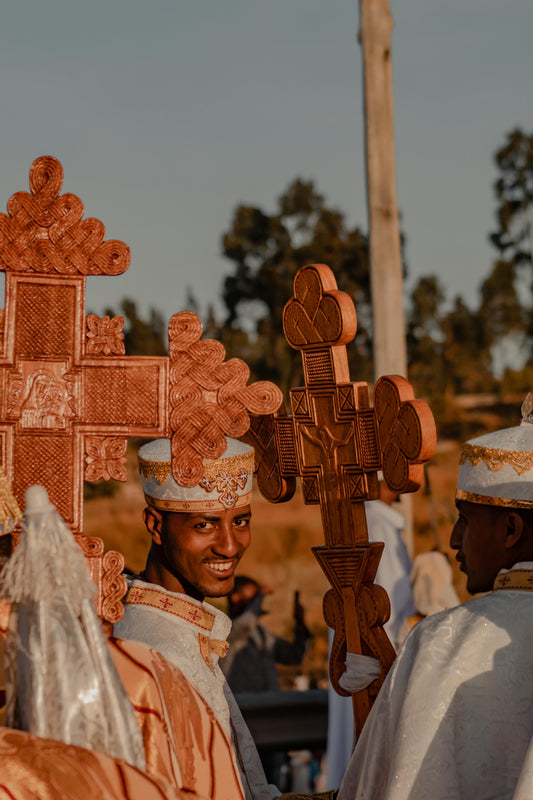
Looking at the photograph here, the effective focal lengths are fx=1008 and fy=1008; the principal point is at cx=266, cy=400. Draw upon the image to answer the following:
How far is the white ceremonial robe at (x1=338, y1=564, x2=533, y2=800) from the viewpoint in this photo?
263 centimetres

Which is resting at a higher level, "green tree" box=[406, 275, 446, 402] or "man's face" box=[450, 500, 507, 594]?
"green tree" box=[406, 275, 446, 402]

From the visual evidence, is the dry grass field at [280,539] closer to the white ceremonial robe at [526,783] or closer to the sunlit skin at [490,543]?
the sunlit skin at [490,543]

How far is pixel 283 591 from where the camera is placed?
18141mm

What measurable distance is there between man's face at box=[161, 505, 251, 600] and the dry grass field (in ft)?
42.1

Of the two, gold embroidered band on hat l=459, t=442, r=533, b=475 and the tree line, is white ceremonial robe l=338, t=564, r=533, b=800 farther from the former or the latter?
the tree line

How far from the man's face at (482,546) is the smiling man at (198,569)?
27.2 inches

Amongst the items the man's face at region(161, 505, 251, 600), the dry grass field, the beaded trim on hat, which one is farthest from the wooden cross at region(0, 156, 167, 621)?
the dry grass field

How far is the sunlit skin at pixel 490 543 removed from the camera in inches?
115

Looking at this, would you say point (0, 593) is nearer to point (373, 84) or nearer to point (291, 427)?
point (291, 427)

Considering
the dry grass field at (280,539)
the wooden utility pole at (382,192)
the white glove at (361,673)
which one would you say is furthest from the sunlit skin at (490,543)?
the dry grass field at (280,539)

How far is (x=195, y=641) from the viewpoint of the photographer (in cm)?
304

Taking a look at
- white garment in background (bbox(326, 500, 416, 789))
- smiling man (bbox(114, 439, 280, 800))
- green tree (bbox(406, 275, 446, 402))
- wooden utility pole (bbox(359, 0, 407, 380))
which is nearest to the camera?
smiling man (bbox(114, 439, 280, 800))

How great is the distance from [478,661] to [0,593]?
52.5 inches

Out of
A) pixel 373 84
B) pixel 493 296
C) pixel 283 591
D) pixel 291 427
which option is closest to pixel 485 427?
pixel 493 296
